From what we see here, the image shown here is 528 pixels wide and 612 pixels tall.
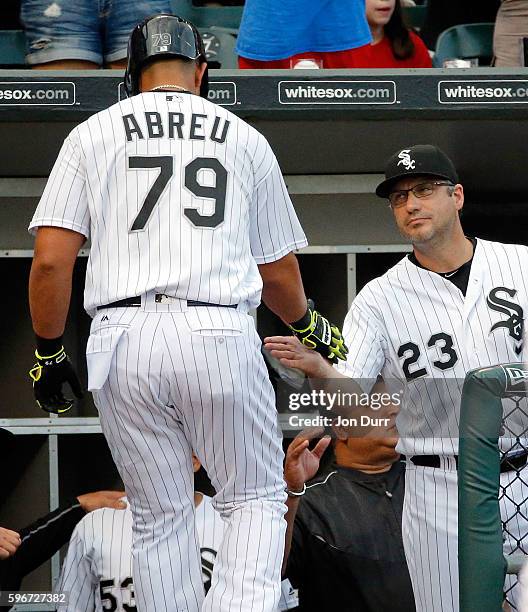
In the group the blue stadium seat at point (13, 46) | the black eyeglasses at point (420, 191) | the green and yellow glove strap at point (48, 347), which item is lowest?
the green and yellow glove strap at point (48, 347)

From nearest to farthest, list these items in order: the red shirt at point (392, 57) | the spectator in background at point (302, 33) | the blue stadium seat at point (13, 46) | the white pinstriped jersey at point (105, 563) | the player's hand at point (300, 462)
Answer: the player's hand at point (300, 462) → the white pinstriped jersey at point (105, 563) → the spectator in background at point (302, 33) → the red shirt at point (392, 57) → the blue stadium seat at point (13, 46)

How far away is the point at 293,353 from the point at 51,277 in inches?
28.2

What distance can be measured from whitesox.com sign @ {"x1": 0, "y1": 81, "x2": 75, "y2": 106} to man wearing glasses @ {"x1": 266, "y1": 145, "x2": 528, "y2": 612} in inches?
45.2

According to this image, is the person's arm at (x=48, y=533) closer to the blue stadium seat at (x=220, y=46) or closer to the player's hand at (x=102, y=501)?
the player's hand at (x=102, y=501)

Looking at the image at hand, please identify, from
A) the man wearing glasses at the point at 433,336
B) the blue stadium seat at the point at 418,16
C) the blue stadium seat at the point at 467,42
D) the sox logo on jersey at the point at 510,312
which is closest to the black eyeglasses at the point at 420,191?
the man wearing glasses at the point at 433,336

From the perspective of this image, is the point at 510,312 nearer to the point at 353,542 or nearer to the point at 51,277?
the point at 353,542

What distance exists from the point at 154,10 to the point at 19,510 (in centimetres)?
207

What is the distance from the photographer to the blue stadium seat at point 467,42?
228 inches

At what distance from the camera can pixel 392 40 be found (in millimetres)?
5160

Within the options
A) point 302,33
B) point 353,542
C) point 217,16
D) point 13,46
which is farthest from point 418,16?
point 353,542

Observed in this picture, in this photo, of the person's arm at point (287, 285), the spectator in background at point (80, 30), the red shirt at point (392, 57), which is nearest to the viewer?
the person's arm at point (287, 285)

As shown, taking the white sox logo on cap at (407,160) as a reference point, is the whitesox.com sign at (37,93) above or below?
above

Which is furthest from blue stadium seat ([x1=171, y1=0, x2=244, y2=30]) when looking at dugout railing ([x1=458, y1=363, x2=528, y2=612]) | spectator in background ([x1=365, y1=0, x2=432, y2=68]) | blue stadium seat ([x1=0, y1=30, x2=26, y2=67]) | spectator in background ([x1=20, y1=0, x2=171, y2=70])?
dugout railing ([x1=458, y1=363, x2=528, y2=612])

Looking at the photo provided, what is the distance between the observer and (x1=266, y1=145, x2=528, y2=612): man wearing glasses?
3.69m
